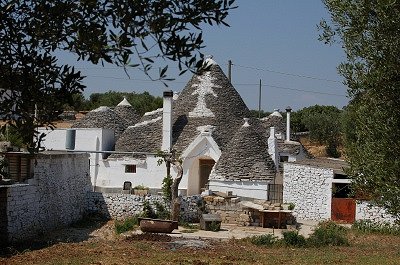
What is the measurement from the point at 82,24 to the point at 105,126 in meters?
30.2

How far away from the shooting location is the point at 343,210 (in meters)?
27.8

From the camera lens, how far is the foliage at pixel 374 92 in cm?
963

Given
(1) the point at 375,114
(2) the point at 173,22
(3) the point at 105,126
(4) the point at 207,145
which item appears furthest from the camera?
(3) the point at 105,126

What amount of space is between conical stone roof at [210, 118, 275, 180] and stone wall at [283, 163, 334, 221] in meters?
0.97

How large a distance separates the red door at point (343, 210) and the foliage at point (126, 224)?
29.7ft

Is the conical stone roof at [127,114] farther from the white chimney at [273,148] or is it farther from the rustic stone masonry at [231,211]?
the rustic stone masonry at [231,211]

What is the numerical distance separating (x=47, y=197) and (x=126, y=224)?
10.7 ft

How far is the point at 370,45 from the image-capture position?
10055mm

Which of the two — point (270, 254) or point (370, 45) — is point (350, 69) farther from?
point (270, 254)

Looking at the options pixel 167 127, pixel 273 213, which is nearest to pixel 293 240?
pixel 273 213

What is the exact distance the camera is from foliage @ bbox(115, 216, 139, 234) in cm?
2333

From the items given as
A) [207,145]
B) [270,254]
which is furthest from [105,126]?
[270,254]

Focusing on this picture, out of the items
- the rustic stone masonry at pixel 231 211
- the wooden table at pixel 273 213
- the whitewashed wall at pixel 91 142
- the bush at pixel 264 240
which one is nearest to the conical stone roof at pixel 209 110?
the whitewashed wall at pixel 91 142

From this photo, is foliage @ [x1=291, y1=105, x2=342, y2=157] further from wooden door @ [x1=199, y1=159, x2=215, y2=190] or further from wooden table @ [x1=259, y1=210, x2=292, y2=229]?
wooden table @ [x1=259, y1=210, x2=292, y2=229]
